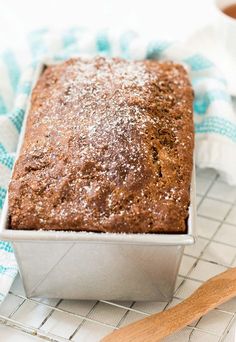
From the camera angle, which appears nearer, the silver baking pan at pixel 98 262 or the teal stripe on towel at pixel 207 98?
the silver baking pan at pixel 98 262

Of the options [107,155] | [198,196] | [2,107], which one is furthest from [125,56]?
[107,155]

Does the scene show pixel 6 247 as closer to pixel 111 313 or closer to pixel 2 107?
pixel 111 313

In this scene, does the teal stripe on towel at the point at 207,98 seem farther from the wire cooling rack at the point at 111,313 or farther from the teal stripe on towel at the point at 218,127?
the wire cooling rack at the point at 111,313

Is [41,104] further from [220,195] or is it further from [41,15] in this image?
[41,15]


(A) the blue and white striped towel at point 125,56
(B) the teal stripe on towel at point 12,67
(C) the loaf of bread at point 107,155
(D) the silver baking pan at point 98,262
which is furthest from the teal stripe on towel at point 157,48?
(D) the silver baking pan at point 98,262

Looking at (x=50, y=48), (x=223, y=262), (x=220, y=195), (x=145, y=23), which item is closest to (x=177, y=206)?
(x=223, y=262)

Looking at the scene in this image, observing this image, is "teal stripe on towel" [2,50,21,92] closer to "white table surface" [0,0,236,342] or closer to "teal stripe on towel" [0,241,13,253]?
"white table surface" [0,0,236,342]

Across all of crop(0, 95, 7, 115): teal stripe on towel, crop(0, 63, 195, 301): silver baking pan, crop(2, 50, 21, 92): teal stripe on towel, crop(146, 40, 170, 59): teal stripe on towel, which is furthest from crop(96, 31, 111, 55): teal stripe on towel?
crop(0, 63, 195, 301): silver baking pan
